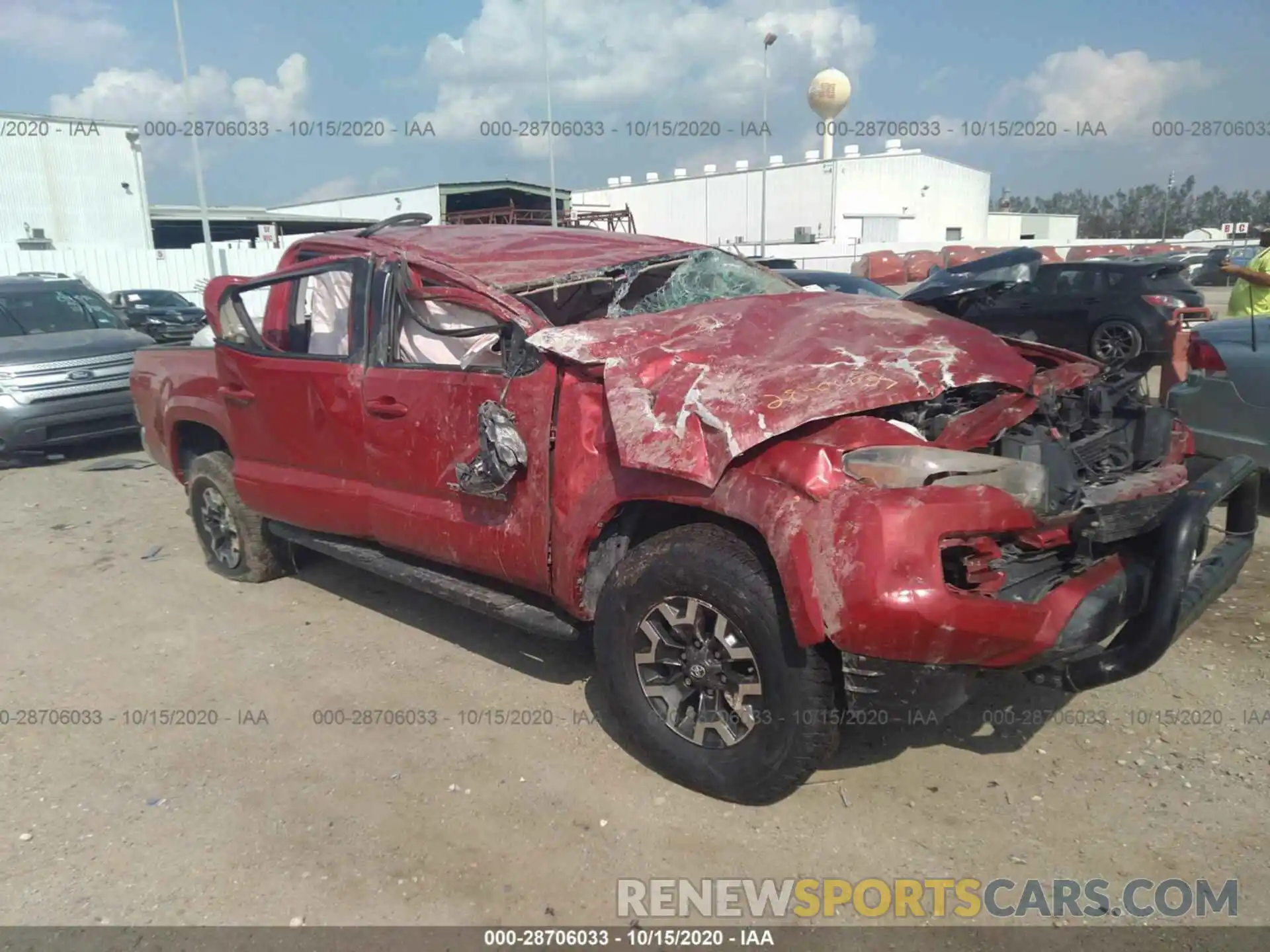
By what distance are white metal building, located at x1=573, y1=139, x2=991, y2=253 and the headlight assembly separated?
44.6 m

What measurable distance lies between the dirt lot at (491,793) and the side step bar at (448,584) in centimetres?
44

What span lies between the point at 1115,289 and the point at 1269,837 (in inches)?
399

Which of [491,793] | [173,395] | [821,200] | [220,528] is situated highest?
[821,200]

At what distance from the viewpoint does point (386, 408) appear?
3.98m

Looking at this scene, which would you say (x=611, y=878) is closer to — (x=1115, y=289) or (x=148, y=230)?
(x=1115, y=289)

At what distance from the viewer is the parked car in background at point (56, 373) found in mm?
8578

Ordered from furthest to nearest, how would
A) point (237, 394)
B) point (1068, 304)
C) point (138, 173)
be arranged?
point (138, 173)
point (1068, 304)
point (237, 394)

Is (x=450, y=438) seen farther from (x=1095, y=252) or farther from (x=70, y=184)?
(x=1095, y=252)

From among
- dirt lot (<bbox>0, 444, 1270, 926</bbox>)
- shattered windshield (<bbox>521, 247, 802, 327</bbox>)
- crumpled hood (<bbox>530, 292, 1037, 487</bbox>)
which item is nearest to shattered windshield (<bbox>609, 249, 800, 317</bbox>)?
shattered windshield (<bbox>521, 247, 802, 327</bbox>)

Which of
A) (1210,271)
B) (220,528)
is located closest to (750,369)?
(220,528)

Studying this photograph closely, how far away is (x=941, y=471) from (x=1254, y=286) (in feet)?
18.9

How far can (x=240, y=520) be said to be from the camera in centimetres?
530

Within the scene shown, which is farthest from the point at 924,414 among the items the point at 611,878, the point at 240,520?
the point at 240,520

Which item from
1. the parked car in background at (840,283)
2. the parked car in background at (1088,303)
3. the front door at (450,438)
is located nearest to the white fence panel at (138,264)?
the parked car in background at (840,283)
